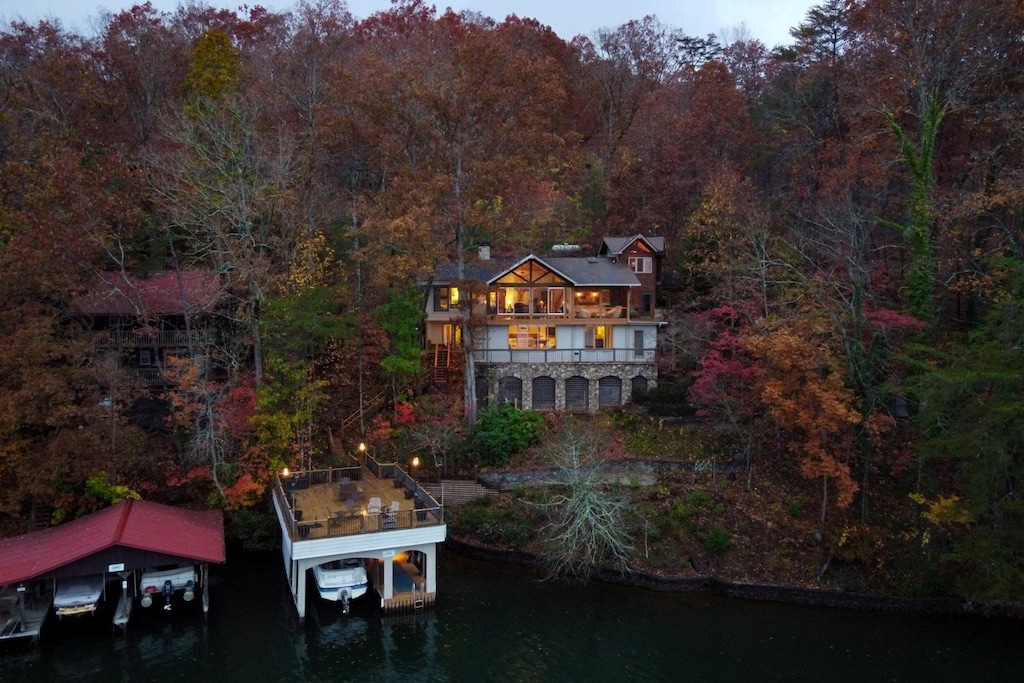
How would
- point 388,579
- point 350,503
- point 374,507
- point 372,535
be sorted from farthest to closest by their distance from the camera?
point 350,503 < point 374,507 < point 388,579 < point 372,535

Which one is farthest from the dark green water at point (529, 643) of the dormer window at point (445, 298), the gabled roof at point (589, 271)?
the dormer window at point (445, 298)

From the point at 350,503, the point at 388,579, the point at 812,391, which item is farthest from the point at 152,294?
the point at 812,391

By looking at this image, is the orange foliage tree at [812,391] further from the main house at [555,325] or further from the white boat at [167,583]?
the white boat at [167,583]

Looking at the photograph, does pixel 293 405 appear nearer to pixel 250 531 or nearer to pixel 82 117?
pixel 250 531

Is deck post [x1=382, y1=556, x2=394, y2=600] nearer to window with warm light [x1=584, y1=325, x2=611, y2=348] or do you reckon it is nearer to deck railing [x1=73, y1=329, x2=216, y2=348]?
deck railing [x1=73, y1=329, x2=216, y2=348]

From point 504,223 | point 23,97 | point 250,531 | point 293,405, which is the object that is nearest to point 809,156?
point 504,223

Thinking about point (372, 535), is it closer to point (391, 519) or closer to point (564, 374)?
point (391, 519)
